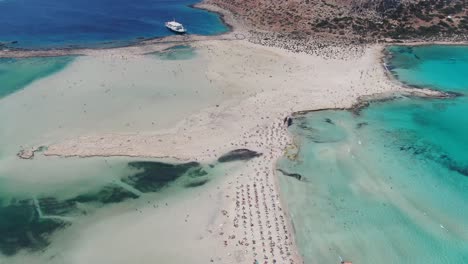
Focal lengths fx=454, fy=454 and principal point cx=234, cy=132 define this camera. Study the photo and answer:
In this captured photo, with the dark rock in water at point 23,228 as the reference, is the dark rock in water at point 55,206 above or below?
above

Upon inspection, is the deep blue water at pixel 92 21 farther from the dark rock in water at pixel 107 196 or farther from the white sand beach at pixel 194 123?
the dark rock in water at pixel 107 196

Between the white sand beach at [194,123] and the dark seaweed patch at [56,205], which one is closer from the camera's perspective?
the white sand beach at [194,123]

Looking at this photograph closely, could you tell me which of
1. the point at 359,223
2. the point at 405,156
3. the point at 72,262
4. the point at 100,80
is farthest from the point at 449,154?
the point at 100,80

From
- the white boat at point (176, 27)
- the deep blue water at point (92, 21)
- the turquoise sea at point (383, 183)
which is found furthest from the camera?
the white boat at point (176, 27)

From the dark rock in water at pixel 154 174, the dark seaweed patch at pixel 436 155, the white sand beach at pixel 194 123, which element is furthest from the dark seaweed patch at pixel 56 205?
the dark seaweed patch at pixel 436 155

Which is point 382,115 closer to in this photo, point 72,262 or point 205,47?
point 205,47

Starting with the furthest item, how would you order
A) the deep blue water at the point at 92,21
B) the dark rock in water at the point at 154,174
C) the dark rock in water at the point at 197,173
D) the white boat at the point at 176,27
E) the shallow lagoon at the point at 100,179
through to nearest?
1. the white boat at the point at 176,27
2. the deep blue water at the point at 92,21
3. the dark rock in water at the point at 197,173
4. the dark rock in water at the point at 154,174
5. the shallow lagoon at the point at 100,179

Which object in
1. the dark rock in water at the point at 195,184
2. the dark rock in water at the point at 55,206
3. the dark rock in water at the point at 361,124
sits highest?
the dark rock in water at the point at 361,124
